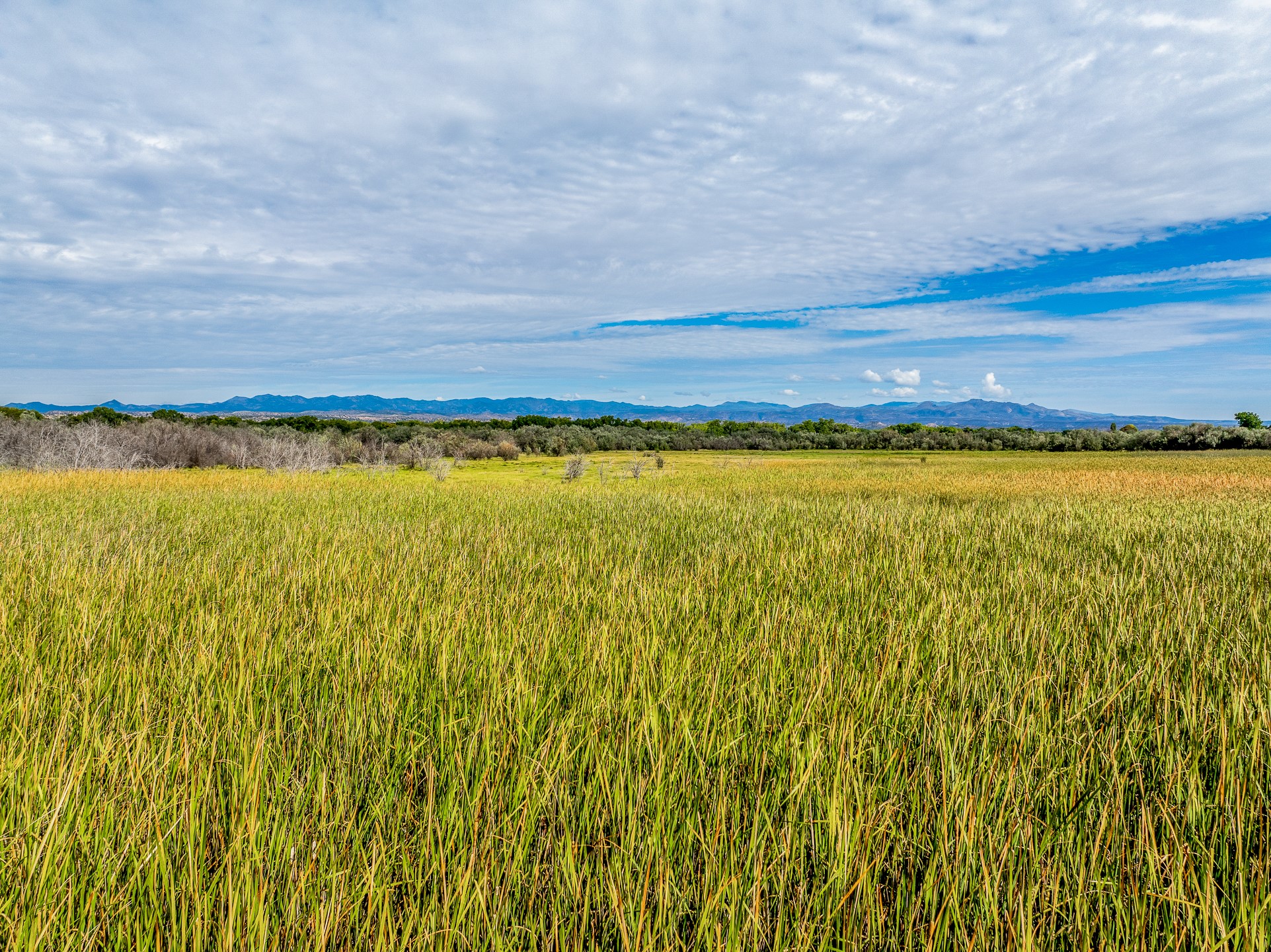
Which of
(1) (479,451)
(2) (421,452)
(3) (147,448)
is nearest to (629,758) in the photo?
(2) (421,452)

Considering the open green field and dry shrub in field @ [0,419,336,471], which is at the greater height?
dry shrub in field @ [0,419,336,471]

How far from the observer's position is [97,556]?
19.0 ft

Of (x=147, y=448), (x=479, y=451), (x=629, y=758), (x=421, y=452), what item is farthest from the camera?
(x=479, y=451)

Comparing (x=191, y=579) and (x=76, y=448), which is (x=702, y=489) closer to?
(x=191, y=579)

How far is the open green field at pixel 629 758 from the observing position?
1484mm

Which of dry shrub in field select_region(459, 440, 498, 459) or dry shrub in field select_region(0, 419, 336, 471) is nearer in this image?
dry shrub in field select_region(0, 419, 336, 471)

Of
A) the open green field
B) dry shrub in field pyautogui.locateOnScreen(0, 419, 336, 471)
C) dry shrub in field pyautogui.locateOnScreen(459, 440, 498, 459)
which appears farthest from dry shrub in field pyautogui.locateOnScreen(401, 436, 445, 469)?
the open green field

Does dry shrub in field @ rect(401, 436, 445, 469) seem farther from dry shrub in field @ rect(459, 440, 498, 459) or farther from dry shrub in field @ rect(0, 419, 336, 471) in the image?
dry shrub in field @ rect(0, 419, 336, 471)

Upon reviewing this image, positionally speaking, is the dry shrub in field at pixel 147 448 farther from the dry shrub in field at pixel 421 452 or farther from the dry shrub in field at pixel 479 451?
the dry shrub in field at pixel 479 451

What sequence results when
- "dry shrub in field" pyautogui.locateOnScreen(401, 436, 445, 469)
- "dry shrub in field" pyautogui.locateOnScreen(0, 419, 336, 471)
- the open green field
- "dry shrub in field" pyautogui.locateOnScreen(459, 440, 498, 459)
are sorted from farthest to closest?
"dry shrub in field" pyautogui.locateOnScreen(459, 440, 498, 459) < "dry shrub in field" pyautogui.locateOnScreen(401, 436, 445, 469) < "dry shrub in field" pyautogui.locateOnScreen(0, 419, 336, 471) < the open green field

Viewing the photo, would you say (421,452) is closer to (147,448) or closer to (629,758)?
(147,448)

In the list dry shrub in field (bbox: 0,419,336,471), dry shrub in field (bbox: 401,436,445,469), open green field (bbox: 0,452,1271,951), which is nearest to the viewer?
open green field (bbox: 0,452,1271,951)

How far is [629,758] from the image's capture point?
213 cm

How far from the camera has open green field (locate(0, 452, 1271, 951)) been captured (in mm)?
1484
